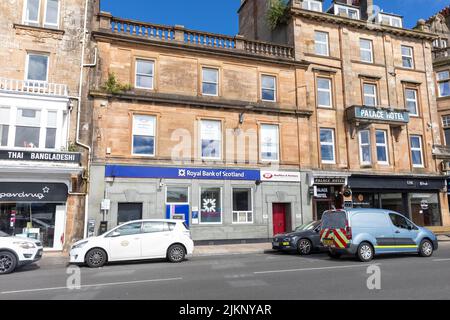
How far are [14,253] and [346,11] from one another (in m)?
24.7

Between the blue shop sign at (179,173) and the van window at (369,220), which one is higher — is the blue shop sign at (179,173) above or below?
above

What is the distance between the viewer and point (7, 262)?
10.8 metres

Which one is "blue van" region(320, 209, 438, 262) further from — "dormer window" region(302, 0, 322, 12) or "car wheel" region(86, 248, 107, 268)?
"dormer window" region(302, 0, 322, 12)

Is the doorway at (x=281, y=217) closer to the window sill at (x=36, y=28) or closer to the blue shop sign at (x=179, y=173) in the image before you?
the blue shop sign at (x=179, y=173)

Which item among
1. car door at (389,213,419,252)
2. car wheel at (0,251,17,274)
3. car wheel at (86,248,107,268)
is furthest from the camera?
car door at (389,213,419,252)

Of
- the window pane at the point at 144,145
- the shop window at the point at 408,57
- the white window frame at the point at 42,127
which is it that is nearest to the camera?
the white window frame at the point at 42,127

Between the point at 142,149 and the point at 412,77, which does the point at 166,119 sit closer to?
the point at 142,149

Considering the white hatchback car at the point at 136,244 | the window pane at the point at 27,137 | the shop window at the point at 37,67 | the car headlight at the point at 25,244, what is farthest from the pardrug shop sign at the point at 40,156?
the car headlight at the point at 25,244

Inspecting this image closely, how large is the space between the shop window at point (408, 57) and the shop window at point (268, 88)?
10584 mm

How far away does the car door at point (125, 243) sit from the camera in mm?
12008

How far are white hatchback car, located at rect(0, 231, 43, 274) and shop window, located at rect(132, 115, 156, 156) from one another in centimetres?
753

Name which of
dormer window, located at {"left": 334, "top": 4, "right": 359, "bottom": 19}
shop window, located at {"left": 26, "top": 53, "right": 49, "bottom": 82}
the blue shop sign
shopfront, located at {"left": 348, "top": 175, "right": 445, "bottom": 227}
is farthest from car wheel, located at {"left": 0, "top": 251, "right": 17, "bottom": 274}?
dormer window, located at {"left": 334, "top": 4, "right": 359, "bottom": 19}

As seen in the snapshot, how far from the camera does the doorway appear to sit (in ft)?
65.4

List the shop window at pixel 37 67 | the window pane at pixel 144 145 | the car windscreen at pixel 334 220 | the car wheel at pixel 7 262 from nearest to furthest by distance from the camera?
1. the car wheel at pixel 7 262
2. the car windscreen at pixel 334 220
3. the shop window at pixel 37 67
4. the window pane at pixel 144 145
